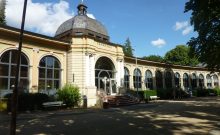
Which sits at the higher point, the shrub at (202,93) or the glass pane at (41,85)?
the glass pane at (41,85)

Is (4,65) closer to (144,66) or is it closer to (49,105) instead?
(49,105)

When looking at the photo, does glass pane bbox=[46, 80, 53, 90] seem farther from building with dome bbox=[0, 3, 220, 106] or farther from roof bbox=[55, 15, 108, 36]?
roof bbox=[55, 15, 108, 36]

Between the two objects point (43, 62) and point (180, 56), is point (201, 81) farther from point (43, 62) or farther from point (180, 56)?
point (43, 62)

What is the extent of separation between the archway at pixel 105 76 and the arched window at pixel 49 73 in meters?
5.16

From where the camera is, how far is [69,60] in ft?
94.1

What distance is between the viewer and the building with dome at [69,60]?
23969 millimetres

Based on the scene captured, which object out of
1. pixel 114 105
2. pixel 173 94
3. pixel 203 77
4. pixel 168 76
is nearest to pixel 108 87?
pixel 114 105

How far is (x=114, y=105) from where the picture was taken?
2750 cm

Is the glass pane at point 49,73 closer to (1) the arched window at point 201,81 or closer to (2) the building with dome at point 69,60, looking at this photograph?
(2) the building with dome at point 69,60

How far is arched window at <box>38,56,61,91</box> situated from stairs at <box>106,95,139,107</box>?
6017mm

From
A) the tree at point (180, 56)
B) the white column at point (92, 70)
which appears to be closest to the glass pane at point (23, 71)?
the white column at point (92, 70)

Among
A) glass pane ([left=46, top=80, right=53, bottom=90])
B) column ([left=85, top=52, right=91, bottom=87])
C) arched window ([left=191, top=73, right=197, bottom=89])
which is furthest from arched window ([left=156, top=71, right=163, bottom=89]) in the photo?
glass pane ([left=46, top=80, right=53, bottom=90])

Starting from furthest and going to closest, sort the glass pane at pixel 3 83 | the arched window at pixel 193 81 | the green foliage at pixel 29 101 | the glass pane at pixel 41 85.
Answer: the arched window at pixel 193 81 < the glass pane at pixel 41 85 < the glass pane at pixel 3 83 < the green foliage at pixel 29 101

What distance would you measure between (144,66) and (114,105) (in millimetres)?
17206
